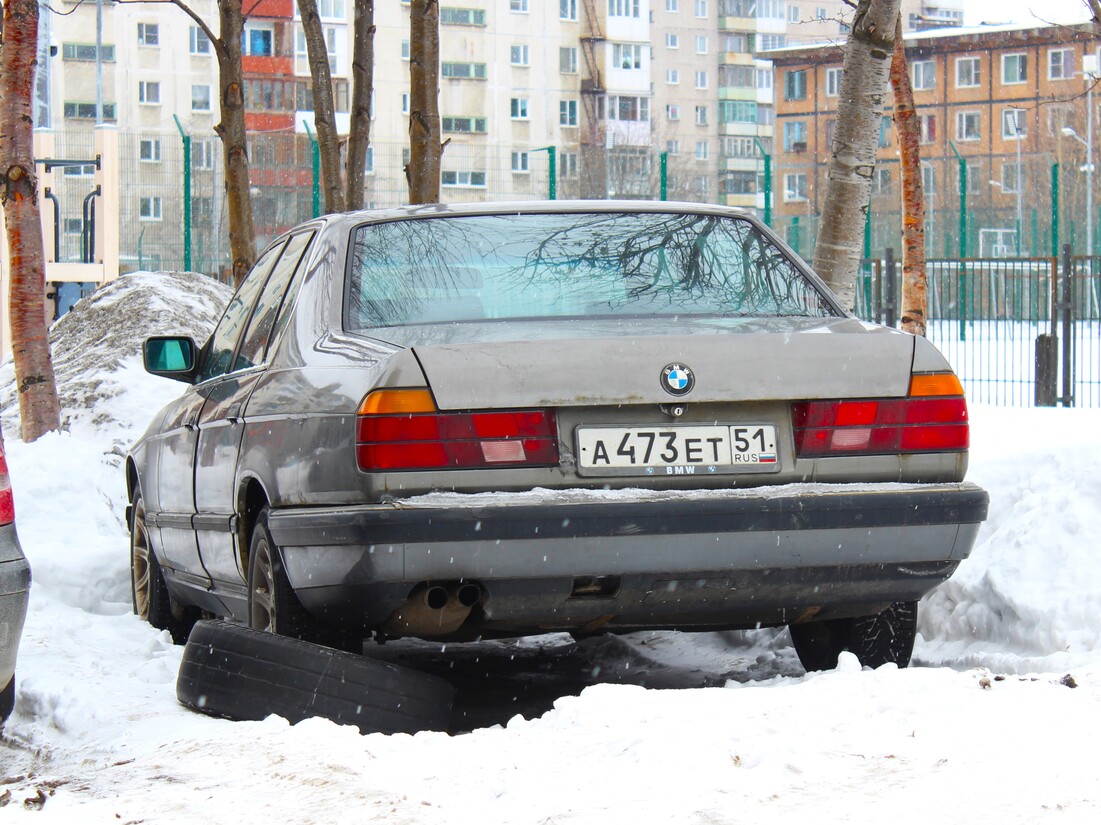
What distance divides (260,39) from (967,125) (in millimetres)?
33384

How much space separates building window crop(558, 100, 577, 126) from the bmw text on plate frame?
78.3 m

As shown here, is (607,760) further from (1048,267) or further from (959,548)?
(1048,267)

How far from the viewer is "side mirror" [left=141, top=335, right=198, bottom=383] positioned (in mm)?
6609

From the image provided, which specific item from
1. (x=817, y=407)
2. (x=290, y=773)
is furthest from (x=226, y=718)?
(x=817, y=407)

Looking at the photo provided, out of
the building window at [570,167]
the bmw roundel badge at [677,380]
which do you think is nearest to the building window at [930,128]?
A: the building window at [570,167]

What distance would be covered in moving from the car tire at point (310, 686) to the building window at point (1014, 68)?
78.3 m

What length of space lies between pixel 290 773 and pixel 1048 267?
1840 cm

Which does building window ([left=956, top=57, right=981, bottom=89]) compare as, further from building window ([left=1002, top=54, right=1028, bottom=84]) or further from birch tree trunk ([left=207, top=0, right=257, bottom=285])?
birch tree trunk ([left=207, top=0, right=257, bottom=285])

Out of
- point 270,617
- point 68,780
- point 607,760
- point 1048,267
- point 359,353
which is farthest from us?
point 1048,267

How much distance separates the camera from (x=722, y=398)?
14.9 ft

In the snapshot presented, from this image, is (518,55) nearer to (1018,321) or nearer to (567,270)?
(1018,321)

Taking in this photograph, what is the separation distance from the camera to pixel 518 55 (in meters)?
80.2

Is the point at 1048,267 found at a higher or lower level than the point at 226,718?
higher

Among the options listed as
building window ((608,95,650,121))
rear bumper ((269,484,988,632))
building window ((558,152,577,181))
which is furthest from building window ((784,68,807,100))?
rear bumper ((269,484,988,632))
